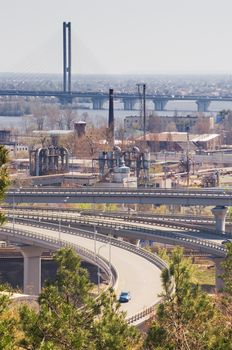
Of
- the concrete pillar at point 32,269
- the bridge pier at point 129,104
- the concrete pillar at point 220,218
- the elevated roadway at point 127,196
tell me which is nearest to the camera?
the concrete pillar at point 32,269

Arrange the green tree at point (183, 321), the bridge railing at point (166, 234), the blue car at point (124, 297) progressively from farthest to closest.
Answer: the bridge railing at point (166, 234) → the blue car at point (124, 297) → the green tree at point (183, 321)

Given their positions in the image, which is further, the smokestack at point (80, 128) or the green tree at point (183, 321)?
the smokestack at point (80, 128)

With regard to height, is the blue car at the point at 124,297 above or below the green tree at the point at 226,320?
below

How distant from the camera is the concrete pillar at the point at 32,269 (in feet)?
93.1

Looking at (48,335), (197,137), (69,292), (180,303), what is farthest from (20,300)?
(197,137)

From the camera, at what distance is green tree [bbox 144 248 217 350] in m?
12.5

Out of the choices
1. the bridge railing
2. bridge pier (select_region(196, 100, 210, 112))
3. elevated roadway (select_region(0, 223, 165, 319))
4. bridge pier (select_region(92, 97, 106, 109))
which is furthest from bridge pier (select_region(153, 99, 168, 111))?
elevated roadway (select_region(0, 223, 165, 319))

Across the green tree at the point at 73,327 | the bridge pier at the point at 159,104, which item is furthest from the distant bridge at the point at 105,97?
the green tree at the point at 73,327

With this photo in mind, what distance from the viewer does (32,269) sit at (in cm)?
2952

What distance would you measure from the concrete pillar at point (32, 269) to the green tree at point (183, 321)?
29.6ft

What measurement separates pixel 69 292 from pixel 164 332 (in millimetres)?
4339

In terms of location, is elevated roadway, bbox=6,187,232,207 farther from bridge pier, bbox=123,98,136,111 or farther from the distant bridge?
bridge pier, bbox=123,98,136,111

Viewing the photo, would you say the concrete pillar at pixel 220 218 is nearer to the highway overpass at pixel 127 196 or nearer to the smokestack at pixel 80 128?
the highway overpass at pixel 127 196

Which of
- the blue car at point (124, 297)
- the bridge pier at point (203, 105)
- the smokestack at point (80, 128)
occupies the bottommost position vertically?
the blue car at point (124, 297)
